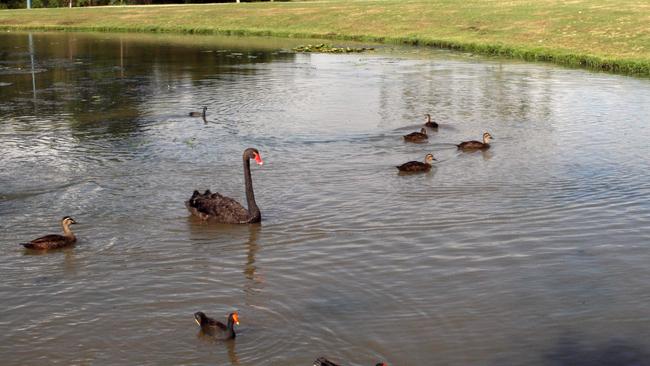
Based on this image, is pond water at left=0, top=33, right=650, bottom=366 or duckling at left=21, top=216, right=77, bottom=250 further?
duckling at left=21, top=216, right=77, bottom=250

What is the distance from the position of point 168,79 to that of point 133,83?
194 cm

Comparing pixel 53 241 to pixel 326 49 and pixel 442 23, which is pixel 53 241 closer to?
pixel 326 49

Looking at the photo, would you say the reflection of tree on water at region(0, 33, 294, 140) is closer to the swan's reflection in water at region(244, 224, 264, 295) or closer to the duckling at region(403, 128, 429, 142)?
the duckling at region(403, 128, 429, 142)

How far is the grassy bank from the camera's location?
43.5 m

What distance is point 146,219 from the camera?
51.4 feet

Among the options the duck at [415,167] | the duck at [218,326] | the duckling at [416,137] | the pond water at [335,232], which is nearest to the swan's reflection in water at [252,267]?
the pond water at [335,232]

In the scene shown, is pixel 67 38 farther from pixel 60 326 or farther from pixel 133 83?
pixel 60 326

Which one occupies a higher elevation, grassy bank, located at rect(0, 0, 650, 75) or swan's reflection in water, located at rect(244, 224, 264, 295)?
grassy bank, located at rect(0, 0, 650, 75)

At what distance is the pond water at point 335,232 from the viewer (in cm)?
1074

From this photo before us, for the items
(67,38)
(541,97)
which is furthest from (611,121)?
(67,38)

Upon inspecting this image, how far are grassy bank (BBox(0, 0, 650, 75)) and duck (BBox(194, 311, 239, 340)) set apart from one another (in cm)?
3042

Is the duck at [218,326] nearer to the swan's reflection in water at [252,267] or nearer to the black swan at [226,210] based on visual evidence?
the swan's reflection in water at [252,267]

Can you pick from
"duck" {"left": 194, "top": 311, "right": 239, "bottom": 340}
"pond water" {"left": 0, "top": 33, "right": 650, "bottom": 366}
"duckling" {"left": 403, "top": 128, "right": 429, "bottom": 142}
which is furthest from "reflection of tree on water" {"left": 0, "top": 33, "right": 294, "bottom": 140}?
"duck" {"left": 194, "top": 311, "right": 239, "bottom": 340}

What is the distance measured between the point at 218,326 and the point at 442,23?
50.5m
